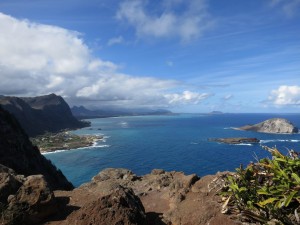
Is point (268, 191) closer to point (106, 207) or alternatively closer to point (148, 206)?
point (106, 207)

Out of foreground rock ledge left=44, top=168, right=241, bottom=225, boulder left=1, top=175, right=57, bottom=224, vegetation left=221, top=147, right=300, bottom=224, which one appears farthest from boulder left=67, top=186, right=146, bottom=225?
vegetation left=221, top=147, right=300, bottom=224

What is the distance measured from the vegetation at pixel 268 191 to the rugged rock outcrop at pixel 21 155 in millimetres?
58500

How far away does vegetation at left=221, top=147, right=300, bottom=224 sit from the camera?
42.3 ft

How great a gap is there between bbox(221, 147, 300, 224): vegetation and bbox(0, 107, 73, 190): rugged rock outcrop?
58.5 meters

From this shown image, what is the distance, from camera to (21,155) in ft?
250

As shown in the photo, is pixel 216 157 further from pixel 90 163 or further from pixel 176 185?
pixel 176 185

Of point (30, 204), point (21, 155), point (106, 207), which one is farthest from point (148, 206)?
point (21, 155)

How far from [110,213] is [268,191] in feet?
21.7

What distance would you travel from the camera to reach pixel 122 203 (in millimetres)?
14094

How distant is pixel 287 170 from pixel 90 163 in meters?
115

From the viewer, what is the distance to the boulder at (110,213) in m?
13.0

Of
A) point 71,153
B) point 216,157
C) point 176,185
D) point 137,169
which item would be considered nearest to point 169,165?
point 137,169


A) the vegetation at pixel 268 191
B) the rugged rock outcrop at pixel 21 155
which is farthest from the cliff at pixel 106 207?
the rugged rock outcrop at pixel 21 155

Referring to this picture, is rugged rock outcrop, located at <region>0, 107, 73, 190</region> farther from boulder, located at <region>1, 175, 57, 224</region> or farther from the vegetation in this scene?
the vegetation
